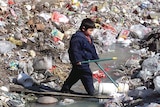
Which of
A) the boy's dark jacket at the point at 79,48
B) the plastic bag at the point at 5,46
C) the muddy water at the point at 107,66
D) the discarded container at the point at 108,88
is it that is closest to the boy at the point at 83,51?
the boy's dark jacket at the point at 79,48

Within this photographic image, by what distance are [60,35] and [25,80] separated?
2.52 meters

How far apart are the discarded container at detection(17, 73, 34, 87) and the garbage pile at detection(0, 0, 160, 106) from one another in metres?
0.02

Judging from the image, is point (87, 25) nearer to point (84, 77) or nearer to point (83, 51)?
point (83, 51)

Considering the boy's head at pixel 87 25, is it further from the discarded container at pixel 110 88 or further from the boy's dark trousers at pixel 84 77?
the discarded container at pixel 110 88

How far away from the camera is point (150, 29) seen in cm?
1028

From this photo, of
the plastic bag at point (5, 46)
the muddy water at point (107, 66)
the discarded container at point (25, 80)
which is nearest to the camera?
the muddy water at point (107, 66)

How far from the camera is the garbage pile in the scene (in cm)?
684

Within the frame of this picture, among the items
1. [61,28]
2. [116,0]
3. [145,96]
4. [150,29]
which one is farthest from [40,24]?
[116,0]

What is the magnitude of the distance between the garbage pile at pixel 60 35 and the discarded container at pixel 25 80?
0.02 m

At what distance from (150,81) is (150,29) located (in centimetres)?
410

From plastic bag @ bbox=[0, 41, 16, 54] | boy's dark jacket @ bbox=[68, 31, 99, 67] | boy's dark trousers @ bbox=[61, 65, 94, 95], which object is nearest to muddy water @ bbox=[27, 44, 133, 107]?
boy's dark trousers @ bbox=[61, 65, 94, 95]

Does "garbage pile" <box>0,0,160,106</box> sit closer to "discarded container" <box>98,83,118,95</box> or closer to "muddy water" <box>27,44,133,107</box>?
"muddy water" <box>27,44,133,107</box>

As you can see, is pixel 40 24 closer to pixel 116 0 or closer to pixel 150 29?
pixel 150 29

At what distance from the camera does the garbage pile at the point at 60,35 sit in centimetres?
684
